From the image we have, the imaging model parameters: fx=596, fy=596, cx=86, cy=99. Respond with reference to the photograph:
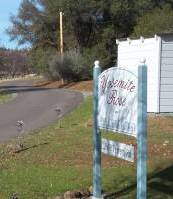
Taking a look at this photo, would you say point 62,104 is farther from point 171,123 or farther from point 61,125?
point 171,123

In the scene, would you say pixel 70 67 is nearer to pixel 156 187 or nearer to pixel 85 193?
pixel 156 187

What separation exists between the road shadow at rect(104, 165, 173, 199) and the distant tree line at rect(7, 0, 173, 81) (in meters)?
41.7

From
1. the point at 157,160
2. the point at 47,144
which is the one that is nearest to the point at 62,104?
the point at 47,144

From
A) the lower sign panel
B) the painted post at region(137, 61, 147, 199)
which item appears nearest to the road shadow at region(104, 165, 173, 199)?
the lower sign panel

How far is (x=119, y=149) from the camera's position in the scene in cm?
801

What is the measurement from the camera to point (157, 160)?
1166 cm

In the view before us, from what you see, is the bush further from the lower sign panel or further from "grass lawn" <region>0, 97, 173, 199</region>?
the lower sign panel

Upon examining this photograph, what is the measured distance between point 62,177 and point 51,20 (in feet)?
178

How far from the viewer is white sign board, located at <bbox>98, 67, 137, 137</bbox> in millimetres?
7590

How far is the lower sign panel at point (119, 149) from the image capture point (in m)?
7.72

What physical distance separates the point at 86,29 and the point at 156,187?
2031 inches

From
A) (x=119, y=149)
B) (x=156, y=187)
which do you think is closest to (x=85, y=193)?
(x=156, y=187)

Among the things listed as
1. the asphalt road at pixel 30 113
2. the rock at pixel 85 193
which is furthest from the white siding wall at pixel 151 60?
the rock at pixel 85 193

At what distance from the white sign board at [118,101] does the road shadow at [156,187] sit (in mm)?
1153
